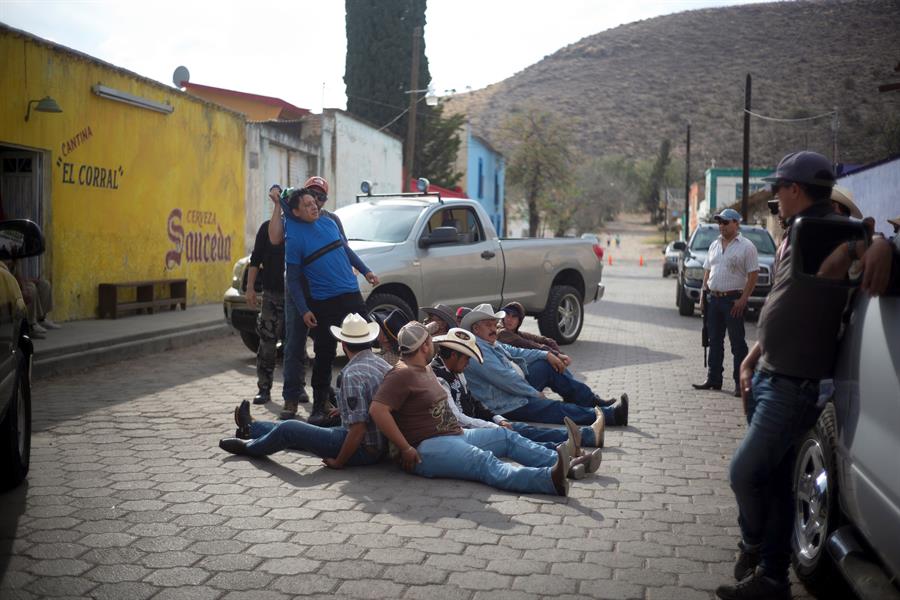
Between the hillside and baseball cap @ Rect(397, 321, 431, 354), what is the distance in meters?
72.2

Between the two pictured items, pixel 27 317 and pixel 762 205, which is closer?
pixel 27 317

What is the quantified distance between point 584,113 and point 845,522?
107m

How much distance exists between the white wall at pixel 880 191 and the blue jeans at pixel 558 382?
11805 mm

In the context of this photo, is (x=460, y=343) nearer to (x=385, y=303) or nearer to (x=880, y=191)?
(x=385, y=303)

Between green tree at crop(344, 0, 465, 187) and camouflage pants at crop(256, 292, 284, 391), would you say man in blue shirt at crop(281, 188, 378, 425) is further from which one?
green tree at crop(344, 0, 465, 187)

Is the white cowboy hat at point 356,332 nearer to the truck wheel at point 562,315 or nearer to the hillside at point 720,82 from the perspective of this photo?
the truck wheel at point 562,315

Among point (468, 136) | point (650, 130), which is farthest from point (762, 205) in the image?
point (650, 130)

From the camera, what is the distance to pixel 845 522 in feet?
11.8

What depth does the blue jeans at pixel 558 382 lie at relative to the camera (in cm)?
768

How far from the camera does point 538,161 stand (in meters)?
63.1

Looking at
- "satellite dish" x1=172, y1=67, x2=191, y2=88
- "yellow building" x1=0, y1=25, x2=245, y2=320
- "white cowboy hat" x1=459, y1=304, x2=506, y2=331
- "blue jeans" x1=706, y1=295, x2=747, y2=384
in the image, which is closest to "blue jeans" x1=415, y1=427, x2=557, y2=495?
"white cowboy hat" x1=459, y1=304, x2=506, y2=331

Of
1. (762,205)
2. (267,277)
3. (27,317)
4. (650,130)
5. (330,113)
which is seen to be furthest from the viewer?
(650,130)

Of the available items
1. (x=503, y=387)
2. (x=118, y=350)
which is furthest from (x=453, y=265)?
(x=503, y=387)

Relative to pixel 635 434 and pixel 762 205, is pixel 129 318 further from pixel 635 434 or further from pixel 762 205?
pixel 762 205
